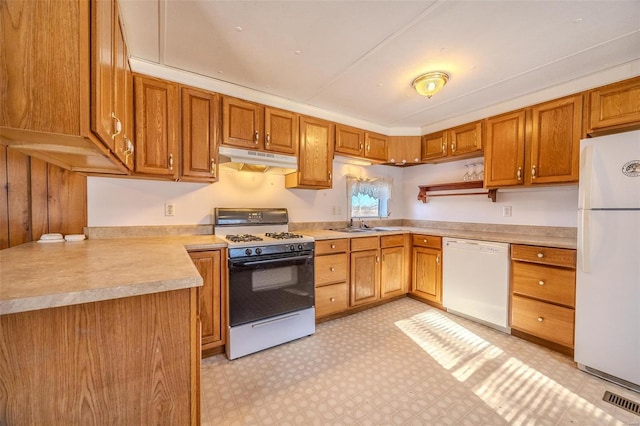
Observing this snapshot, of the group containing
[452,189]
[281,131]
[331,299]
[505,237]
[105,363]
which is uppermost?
[281,131]

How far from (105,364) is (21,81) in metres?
1.00

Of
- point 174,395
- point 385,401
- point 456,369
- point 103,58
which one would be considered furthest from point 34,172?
point 456,369

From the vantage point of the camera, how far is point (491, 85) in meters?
2.49

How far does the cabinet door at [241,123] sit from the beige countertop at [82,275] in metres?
1.34

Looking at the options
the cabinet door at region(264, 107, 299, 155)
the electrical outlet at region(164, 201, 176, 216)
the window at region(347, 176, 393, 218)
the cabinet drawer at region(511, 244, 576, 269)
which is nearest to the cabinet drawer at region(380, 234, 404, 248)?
the window at region(347, 176, 393, 218)

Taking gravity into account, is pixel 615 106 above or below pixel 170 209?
above

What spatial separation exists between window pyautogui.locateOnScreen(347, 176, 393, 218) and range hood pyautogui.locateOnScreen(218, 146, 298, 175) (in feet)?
3.70

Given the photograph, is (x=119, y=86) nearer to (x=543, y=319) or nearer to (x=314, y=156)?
(x=314, y=156)

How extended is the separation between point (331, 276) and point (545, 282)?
6.31 feet

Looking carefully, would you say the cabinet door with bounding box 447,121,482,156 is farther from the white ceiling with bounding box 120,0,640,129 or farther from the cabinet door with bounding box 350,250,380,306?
the cabinet door with bounding box 350,250,380,306

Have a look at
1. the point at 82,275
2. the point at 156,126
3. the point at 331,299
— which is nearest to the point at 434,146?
the point at 331,299

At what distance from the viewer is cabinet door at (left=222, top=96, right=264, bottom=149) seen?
2.41 metres

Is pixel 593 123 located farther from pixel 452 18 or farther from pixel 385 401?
pixel 385 401

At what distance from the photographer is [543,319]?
228cm
